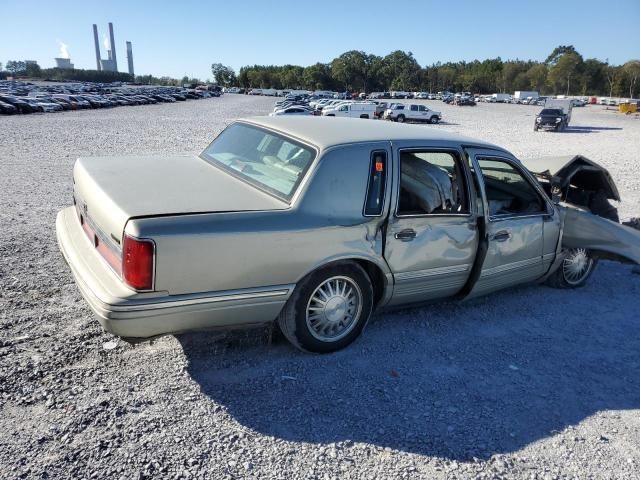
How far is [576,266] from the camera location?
546 cm

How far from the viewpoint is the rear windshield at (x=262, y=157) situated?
12.1 feet

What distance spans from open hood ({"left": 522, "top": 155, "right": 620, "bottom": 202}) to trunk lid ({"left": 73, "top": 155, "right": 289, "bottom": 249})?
3813 mm

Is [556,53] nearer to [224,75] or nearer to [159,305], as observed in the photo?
[224,75]

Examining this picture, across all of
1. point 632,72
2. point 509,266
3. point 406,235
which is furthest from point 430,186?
point 632,72

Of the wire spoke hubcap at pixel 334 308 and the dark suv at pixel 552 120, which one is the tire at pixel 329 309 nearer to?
the wire spoke hubcap at pixel 334 308

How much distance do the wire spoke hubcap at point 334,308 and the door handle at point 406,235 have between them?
492 mm

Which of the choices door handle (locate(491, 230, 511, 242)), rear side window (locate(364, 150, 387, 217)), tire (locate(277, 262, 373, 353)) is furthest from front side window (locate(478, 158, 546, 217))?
tire (locate(277, 262, 373, 353))

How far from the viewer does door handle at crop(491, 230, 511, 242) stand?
4379 millimetres

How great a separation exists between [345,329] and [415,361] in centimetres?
58

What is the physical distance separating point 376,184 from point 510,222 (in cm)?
149

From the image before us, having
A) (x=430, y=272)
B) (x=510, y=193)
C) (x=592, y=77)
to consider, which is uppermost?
(x=592, y=77)

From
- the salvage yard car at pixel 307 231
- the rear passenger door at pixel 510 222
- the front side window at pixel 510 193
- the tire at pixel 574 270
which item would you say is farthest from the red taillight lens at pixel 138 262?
the tire at pixel 574 270

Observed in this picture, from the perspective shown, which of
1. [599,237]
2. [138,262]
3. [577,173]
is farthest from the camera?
[577,173]

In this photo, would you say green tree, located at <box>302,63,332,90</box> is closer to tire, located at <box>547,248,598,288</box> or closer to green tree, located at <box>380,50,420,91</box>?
green tree, located at <box>380,50,420,91</box>
